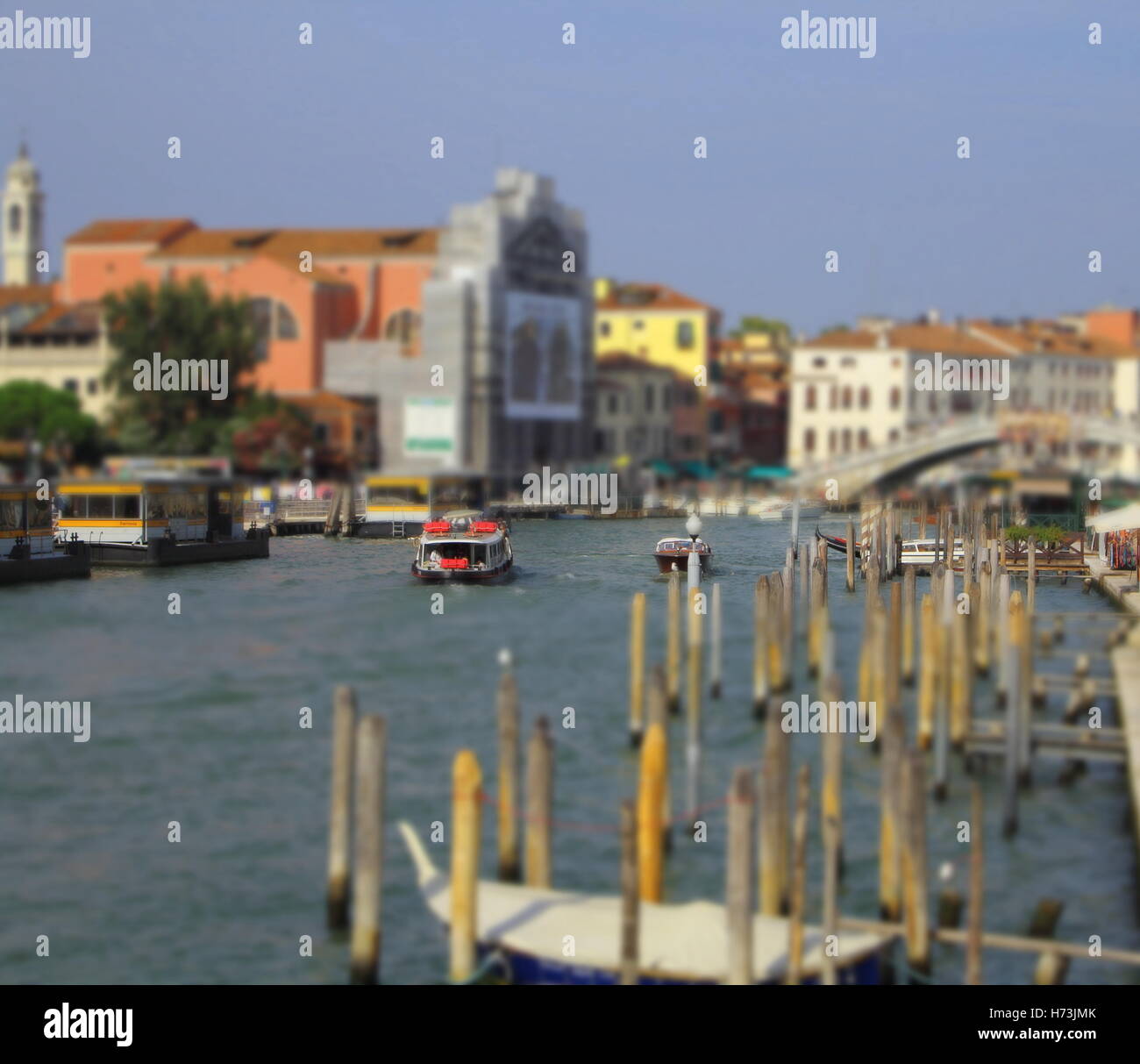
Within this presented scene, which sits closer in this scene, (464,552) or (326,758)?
(326,758)

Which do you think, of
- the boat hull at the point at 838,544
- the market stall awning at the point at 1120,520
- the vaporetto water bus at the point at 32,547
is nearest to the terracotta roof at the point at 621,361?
the boat hull at the point at 838,544

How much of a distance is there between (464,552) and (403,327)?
152cm

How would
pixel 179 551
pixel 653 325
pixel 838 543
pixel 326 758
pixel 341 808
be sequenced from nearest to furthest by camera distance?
pixel 341 808
pixel 326 758
pixel 653 325
pixel 179 551
pixel 838 543

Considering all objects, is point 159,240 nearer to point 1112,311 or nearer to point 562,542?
point 562,542

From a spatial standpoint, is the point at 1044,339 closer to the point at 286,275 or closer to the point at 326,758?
the point at 286,275

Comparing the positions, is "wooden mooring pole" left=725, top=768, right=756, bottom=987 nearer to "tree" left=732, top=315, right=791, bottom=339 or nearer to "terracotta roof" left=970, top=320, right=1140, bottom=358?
"tree" left=732, top=315, right=791, bottom=339

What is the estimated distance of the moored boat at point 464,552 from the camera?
6.66 metres

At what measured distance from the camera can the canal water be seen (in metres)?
4.11

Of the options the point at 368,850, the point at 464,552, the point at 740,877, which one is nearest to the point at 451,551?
the point at 464,552

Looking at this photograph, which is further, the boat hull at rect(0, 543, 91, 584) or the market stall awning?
the market stall awning

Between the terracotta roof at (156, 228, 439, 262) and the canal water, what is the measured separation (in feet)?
3.21

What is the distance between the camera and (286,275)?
599 centimetres

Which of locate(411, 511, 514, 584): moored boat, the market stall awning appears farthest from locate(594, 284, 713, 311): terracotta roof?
the market stall awning
